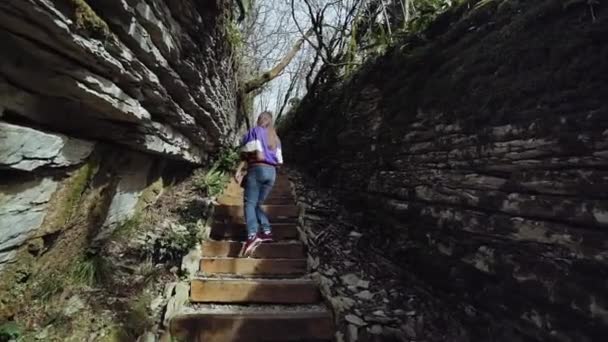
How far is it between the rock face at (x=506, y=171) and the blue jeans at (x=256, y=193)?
1381 mm

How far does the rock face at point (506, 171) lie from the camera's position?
2.06 metres

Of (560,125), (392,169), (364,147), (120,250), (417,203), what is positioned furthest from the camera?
(364,147)

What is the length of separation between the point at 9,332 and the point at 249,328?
1690mm

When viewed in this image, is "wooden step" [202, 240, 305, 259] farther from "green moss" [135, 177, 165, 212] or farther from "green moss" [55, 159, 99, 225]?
"green moss" [55, 159, 99, 225]

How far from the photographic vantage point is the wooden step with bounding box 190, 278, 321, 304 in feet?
12.4

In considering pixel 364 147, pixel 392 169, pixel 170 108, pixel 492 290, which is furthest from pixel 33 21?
pixel 364 147

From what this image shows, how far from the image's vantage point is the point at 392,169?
14.5 feet

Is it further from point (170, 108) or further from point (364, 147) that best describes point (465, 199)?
point (170, 108)

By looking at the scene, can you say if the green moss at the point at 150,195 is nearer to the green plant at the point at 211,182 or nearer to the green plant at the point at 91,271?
the green plant at the point at 211,182

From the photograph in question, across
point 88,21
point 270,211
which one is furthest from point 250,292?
point 88,21

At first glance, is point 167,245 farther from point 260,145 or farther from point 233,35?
point 233,35

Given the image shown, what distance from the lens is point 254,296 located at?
379 cm

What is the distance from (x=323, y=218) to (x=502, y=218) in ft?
10.4

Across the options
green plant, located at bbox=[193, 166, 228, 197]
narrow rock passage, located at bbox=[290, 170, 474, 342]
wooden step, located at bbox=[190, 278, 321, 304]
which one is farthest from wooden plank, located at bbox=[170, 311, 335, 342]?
green plant, located at bbox=[193, 166, 228, 197]
